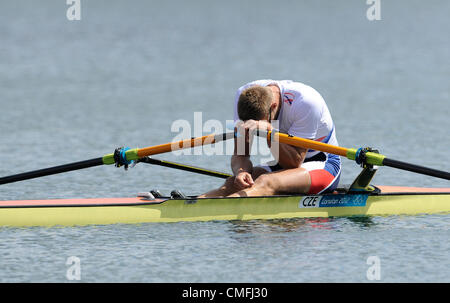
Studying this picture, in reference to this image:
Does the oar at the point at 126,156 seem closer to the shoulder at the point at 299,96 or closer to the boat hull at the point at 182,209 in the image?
the boat hull at the point at 182,209

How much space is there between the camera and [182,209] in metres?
11.0

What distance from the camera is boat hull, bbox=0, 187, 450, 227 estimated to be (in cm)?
1083

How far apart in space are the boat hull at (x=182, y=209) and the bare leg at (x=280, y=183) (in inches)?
4.0

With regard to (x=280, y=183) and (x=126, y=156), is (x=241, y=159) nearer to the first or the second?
(x=280, y=183)

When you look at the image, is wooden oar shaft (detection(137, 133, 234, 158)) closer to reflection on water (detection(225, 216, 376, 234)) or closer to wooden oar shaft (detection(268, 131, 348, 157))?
wooden oar shaft (detection(268, 131, 348, 157))

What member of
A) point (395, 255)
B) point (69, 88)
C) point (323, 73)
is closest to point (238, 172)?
point (395, 255)

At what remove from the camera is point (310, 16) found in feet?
161

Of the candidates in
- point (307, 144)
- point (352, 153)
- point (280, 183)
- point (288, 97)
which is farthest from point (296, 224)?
point (288, 97)

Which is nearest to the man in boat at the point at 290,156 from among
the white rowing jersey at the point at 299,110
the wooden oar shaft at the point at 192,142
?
the white rowing jersey at the point at 299,110

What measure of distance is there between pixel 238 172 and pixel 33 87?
16.6m

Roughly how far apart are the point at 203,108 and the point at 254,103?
1266 cm

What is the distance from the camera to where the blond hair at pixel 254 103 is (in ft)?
34.9

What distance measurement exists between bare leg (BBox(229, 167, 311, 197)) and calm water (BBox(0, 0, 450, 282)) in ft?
1.23

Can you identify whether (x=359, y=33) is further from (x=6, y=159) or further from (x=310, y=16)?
(x=6, y=159)
